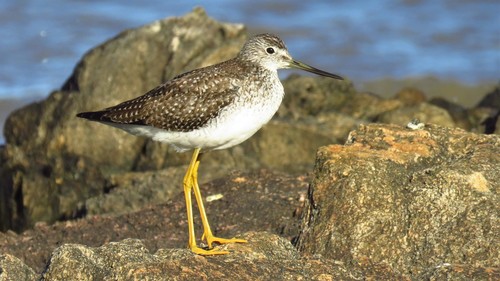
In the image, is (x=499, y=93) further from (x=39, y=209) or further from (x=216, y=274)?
(x=216, y=274)

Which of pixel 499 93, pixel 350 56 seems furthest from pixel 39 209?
pixel 350 56

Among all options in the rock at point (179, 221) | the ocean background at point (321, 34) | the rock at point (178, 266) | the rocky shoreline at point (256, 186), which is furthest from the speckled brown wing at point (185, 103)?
the ocean background at point (321, 34)

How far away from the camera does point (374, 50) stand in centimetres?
2453

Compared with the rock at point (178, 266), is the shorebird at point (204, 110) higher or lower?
higher

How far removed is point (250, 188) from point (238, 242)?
3.53m

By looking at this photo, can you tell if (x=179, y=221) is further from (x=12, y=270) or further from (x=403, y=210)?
(x=12, y=270)

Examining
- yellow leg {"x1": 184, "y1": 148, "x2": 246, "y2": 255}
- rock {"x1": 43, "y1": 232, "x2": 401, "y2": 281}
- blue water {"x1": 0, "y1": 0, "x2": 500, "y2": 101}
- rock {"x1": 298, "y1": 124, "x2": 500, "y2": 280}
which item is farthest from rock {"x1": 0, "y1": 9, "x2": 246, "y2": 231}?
blue water {"x1": 0, "y1": 0, "x2": 500, "y2": 101}

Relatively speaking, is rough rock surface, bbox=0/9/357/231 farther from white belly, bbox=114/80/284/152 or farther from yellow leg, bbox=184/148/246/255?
white belly, bbox=114/80/284/152

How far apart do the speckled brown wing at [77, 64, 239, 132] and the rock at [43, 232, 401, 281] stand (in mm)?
2122

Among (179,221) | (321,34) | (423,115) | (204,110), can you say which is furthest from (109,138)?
(321,34)

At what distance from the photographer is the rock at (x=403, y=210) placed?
24.9ft

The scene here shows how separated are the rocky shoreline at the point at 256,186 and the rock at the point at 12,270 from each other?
16mm

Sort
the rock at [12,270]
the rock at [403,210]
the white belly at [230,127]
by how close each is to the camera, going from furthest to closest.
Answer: the white belly at [230,127] → the rock at [403,210] → the rock at [12,270]

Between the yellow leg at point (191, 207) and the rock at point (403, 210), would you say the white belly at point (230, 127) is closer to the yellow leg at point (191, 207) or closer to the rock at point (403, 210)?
the yellow leg at point (191, 207)
